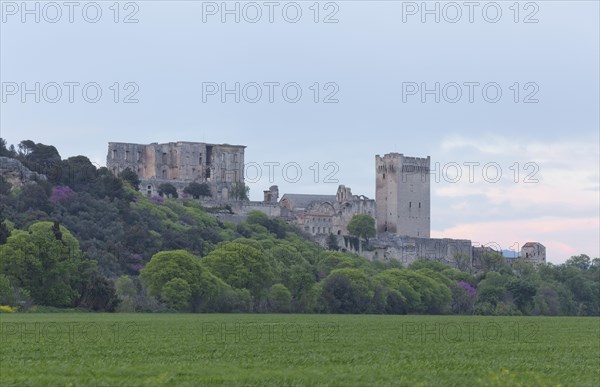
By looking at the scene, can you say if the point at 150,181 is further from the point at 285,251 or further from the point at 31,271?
the point at 31,271

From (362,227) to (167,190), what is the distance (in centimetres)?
2632

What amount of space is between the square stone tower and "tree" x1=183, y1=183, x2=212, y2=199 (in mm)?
25370

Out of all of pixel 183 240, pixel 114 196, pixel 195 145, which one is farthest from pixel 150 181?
pixel 183 240

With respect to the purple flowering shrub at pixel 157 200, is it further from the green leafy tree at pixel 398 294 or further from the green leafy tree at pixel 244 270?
the green leafy tree at pixel 244 270

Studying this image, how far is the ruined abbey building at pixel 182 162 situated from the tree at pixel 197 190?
7.62ft

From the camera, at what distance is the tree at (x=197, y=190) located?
181375mm

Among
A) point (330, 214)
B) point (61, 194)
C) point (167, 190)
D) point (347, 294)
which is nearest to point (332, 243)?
point (330, 214)

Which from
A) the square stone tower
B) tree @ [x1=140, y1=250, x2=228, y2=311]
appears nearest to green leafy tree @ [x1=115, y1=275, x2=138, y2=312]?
tree @ [x1=140, y1=250, x2=228, y2=311]

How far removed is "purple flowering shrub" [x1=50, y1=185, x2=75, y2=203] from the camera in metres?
134

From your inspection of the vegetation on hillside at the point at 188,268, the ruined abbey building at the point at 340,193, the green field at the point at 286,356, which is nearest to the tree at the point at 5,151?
the vegetation on hillside at the point at 188,268

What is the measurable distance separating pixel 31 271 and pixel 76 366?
190ft

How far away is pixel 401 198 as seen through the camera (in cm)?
19212

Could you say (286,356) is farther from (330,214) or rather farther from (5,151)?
(330,214)

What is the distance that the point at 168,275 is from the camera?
96.4 m
